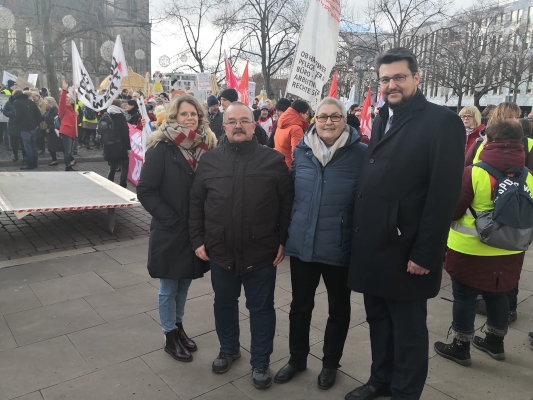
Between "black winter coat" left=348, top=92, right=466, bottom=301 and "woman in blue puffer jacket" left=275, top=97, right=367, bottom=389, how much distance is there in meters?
0.14

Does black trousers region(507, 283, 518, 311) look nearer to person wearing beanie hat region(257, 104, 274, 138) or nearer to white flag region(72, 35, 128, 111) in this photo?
white flag region(72, 35, 128, 111)

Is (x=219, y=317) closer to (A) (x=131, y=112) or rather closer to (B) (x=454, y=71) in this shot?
(A) (x=131, y=112)

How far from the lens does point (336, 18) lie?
16.2ft

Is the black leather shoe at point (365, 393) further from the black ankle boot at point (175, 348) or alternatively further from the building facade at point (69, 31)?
the building facade at point (69, 31)

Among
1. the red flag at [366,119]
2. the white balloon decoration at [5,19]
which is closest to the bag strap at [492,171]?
the red flag at [366,119]

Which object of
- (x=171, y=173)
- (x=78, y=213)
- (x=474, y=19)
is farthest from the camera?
(x=474, y=19)

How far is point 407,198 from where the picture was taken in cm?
232

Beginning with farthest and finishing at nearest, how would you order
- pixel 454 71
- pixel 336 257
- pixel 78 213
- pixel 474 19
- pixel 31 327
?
pixel 454 71, pixel 474 19, pixel 78 213, pixel 31 327, pixel 336 257

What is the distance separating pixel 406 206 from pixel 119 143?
7765 mm

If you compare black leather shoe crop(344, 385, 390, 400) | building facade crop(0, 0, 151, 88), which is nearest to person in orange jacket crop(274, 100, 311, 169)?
black leather shoe crop(344, 385, 390, 400)

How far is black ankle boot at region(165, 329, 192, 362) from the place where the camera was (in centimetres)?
324

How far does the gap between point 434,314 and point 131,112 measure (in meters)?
10.4

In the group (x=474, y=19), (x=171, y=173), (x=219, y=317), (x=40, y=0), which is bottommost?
(x=219, y=317)

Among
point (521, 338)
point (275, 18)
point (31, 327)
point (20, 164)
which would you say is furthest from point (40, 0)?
point (521, 338)
